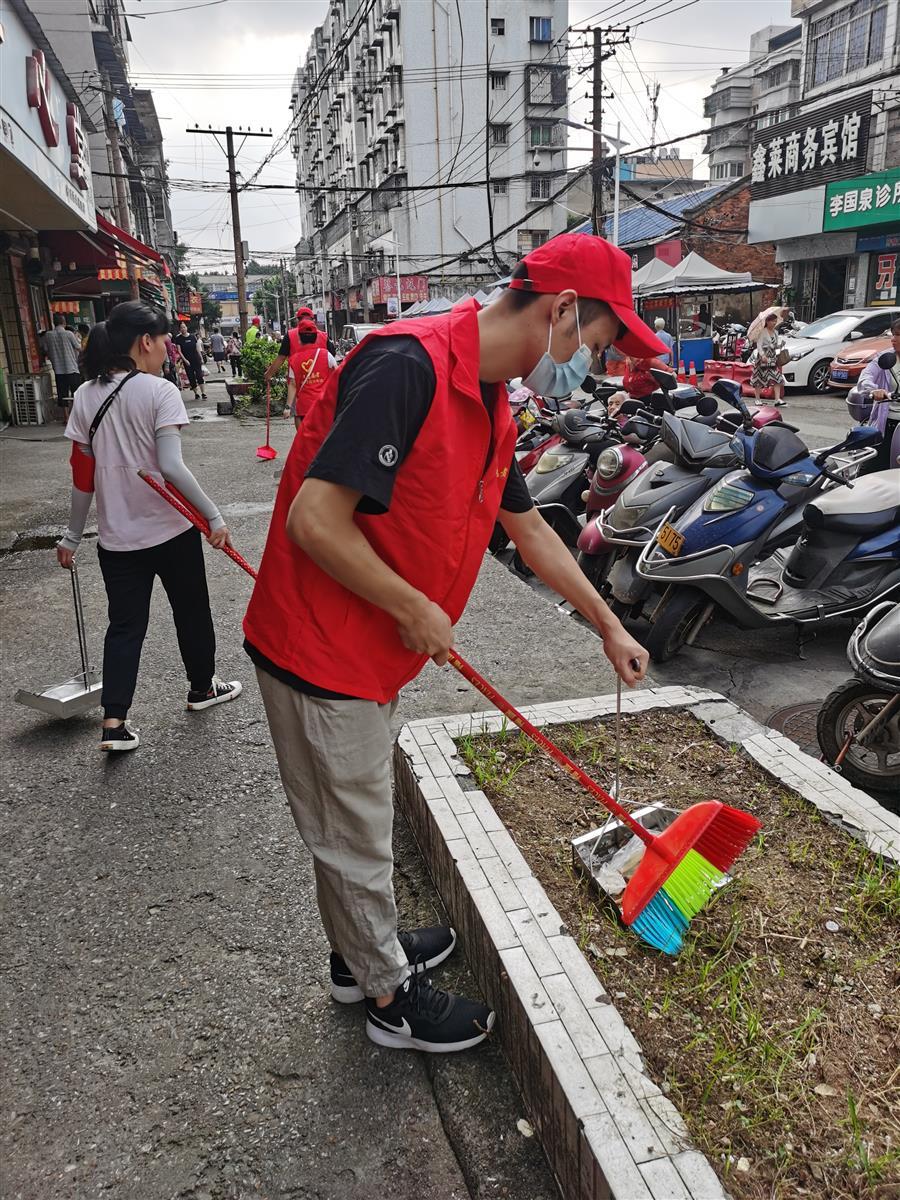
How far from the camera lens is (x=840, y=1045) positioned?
200 cm

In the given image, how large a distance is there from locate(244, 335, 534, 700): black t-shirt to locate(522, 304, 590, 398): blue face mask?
30cm

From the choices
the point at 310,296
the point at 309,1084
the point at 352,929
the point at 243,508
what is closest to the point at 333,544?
the point at 352,929

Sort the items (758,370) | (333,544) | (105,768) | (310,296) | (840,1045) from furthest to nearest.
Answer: (310,296)
(758,370)
(105,768)
(840,1045)
(333,544)

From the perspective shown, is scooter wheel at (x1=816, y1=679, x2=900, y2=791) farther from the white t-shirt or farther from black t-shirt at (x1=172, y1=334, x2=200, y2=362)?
black t-shirt at (x1=172, y1=334, x2=200, y2=362)

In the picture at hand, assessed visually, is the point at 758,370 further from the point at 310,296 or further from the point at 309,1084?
the point at 310,296

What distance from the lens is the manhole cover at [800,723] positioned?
4.04 meters

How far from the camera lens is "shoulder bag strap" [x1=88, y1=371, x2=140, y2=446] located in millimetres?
3738

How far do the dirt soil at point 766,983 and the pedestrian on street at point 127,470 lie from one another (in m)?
1.67

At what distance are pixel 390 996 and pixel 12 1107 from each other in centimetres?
92

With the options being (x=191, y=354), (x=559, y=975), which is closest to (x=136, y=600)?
(x=559, y=975)

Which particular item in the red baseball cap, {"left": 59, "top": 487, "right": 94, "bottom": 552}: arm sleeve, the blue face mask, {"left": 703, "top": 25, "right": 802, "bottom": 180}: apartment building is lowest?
{"left": 59, "top": 487, "right": 94, "bottom": 552}: arm sleeve

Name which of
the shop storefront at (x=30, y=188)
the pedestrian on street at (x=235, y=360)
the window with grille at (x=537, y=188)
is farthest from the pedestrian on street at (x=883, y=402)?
the window with grille at (x=537, y=188)

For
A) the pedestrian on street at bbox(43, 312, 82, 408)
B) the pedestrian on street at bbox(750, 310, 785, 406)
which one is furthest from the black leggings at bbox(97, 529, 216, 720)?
the pedestrian on street at bbox(750, 310, 785, 406)

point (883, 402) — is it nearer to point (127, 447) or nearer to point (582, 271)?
point (127, 447)
